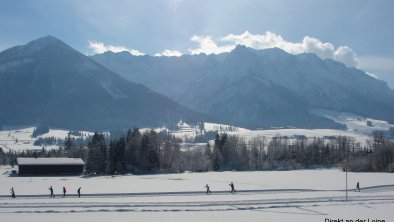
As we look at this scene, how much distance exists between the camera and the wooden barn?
114 m

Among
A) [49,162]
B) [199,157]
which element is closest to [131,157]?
[49,162]

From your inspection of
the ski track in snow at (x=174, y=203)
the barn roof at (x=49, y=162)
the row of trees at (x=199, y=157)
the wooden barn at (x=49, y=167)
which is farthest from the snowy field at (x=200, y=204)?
the barn roof at (x=49, y=162)

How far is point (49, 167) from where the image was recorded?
380ft

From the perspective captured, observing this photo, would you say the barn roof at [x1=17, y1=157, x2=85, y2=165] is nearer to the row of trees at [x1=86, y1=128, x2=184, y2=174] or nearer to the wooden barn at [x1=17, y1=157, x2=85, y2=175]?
the wooden barn at [x1=17, y1=157, x2=85, y2=175]

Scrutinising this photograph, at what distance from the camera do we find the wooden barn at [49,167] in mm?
113688

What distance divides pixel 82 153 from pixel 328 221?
12111 centimetres

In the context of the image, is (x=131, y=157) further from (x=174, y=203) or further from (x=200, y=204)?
(x=200, y=204)

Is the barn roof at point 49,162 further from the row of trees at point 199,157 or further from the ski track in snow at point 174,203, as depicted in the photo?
the ski track in snow at point 174,203

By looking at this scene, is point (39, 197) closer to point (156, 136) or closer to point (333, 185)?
point (333, 185)

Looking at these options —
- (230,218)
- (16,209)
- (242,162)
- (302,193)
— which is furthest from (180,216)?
(242,162)

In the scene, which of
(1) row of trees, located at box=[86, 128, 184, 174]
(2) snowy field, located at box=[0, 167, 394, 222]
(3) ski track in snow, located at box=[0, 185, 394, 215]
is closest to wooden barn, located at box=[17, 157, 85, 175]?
(1) row of trees, located at box=[86, 128, 184, 174]

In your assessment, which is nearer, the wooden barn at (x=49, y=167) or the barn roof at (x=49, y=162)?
the wooden barn at (x=49, y=167)

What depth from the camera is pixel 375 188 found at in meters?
70.1

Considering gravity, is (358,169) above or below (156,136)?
below
